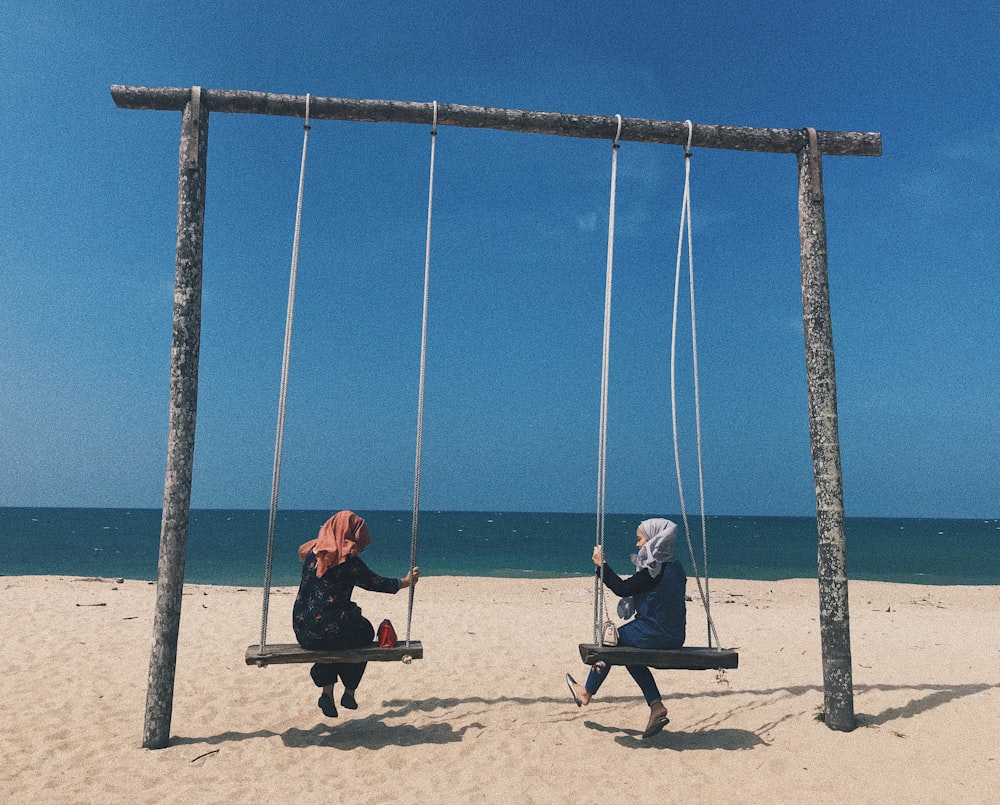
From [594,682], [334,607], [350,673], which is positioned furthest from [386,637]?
[594,682]

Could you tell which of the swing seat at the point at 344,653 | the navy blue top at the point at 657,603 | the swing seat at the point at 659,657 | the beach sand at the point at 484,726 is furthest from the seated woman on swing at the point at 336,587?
the navy blue top at the point at 657,603

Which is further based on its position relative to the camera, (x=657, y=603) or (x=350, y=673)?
(x=350, y=673)

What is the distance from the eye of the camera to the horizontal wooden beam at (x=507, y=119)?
5266 mm

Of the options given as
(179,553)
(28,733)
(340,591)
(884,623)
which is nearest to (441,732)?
(340,591)

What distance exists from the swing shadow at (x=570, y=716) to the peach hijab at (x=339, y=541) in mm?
1328

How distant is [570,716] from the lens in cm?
578

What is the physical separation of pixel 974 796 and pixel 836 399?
2.60m

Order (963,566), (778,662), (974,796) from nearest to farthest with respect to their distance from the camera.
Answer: (974,796) → (778,662) → (963,566)

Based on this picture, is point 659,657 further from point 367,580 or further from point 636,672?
point 367,580

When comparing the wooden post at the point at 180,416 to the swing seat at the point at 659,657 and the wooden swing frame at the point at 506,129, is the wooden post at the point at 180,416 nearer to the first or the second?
the wooden swing frame at the point at 506,129

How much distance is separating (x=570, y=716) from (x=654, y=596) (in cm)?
150

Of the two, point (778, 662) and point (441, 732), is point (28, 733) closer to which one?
point (441, 732)

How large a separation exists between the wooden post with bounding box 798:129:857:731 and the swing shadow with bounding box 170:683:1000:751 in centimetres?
54

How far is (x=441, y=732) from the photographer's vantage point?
5.41 metres
